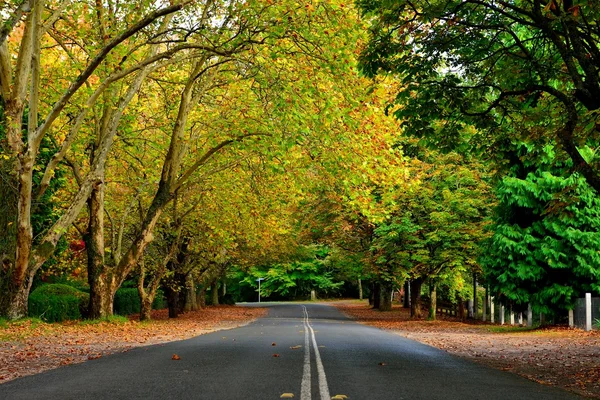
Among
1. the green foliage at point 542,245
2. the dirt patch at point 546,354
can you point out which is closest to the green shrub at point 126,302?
the green foliage at point 542,245

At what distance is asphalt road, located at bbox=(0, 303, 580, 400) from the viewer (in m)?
8.21

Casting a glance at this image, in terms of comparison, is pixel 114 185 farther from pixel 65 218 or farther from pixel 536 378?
pixel 536 378

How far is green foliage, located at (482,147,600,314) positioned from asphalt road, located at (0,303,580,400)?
11.1 m

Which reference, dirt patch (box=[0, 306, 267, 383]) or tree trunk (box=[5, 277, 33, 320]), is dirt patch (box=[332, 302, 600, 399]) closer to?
dirt patch (box=[0, 306, 267, 383])

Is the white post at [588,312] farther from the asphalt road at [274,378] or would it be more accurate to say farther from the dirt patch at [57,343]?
the dirt patch at [57,343]

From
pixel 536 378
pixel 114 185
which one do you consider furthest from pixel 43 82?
pixel 536 378

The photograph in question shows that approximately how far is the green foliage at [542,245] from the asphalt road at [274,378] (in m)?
11.1

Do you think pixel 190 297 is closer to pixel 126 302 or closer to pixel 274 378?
pixel 126 302

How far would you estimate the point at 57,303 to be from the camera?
2558cm

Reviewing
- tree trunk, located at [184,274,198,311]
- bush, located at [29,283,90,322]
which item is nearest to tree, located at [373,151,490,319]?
tree trunk, located at [184,274,198,311]

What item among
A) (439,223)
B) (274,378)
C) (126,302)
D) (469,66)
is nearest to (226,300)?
(126,302)

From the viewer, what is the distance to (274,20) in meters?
14.2

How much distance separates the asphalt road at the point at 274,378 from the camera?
8211mm

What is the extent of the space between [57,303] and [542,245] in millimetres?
19249
